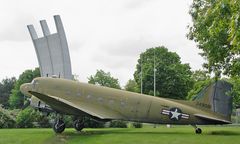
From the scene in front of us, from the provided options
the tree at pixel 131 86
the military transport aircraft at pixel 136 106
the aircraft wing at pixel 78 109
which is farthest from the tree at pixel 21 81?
the aircraft wing at pixel 78 109

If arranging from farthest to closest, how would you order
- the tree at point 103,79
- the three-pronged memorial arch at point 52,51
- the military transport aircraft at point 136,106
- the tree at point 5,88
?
the tree at point 5,88
the tree at point 103,79
the three-pronged memorial arch at point 52,51
the military transport aircraft at point 136,106

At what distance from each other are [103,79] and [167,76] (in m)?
18.5

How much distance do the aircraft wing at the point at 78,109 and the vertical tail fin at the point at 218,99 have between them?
5687 millimetres

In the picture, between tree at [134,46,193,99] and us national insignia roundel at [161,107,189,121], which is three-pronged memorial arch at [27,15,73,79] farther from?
us national insignia roundel at [161,107,189,121]

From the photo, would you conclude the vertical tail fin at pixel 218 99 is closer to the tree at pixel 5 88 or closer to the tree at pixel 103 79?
the tree at pixel 103 79

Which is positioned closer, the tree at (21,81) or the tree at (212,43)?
the tree at (212,43)

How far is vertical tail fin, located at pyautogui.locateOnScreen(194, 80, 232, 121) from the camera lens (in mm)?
24266

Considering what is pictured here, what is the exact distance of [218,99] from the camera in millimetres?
24516

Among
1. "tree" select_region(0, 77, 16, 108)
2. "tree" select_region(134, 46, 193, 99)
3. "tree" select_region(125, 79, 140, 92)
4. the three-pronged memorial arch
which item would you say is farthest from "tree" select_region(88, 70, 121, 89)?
"tree" select_region(0, 77, 16, 108)

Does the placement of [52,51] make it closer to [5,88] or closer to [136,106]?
[136,106]

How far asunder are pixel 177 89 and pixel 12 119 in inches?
1783

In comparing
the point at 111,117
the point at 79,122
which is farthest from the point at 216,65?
the point at 79,122

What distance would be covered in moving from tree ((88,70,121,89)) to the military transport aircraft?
61.7 metres

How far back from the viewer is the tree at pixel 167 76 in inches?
2977
